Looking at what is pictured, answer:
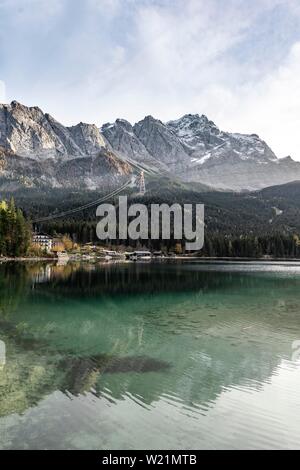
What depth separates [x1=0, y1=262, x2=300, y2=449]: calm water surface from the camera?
1246 centimetres

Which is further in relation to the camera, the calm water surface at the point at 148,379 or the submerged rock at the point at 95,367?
the submerged rock at the point at 95,367

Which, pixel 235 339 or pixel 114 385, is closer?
pixel 114 385

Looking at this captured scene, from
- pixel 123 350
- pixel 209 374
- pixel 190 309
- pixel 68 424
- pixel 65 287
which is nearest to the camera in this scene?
pixel 68 424

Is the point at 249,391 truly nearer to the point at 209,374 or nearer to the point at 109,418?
the point at 209,374

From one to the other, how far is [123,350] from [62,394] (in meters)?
7.90

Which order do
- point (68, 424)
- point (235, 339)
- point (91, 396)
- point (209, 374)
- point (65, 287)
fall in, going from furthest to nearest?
point (65, 287), point (235, 339), point (209, 374), point (91, 396), point (68, 424)

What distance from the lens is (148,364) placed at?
66.7 feet

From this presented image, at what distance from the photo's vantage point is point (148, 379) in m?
17.8

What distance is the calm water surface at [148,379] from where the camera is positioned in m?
12.5

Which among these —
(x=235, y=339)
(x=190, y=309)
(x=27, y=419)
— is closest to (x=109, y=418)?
(x=27, y=419)

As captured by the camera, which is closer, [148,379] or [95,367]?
[148,379]

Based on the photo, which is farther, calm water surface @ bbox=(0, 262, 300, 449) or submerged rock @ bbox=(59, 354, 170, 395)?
submerged rock @ bbox=(59, 354, 170, 395)

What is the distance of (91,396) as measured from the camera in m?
15.5

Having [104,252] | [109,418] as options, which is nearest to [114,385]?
[109,418]
